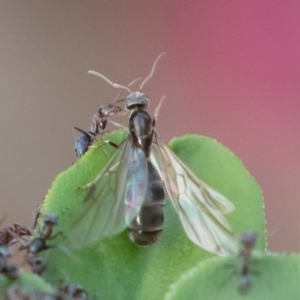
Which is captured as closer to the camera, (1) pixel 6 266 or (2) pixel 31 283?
(2) pixel 31 283

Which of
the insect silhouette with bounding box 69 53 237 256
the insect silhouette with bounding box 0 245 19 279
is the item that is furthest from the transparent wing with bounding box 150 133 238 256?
the insect silhouette with bounding box 0 245 19 279

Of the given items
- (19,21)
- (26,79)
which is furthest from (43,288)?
(19,21)

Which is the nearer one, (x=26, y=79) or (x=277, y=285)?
(x=277, y=285)

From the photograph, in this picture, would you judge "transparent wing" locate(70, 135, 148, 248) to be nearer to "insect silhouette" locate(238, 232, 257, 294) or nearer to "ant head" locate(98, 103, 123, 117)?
"insect silhouette" locate(238, 232, 257, 294)

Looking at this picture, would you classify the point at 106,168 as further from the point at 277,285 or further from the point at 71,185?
the point at 277,285

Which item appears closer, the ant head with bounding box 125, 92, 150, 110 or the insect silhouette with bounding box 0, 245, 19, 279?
the insect silhouette with bounding box 0, 245, 19, 279

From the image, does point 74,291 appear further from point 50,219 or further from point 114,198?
point 114,198

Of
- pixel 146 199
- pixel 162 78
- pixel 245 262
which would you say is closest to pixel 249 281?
pixel 245 262
